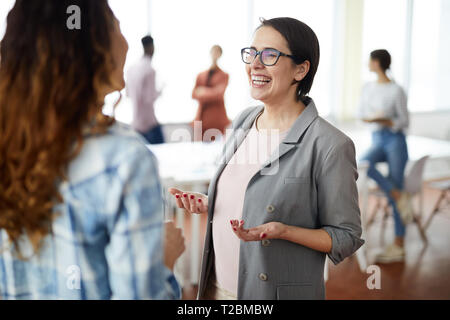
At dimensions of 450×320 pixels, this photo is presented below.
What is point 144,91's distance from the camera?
3295mm

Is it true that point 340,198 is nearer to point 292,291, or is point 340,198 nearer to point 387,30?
point 292,291

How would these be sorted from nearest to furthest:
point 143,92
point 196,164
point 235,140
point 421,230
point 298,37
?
point 298,37 → point 235,140 → point 196,164 → point 143,92 → point 421,230

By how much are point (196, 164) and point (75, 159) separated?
2.15 meters

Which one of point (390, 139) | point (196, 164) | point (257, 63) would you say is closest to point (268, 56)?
point (257, 63)

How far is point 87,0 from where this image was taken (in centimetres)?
69

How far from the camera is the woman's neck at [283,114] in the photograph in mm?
1218

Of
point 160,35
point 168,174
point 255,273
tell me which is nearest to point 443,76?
point 160,35

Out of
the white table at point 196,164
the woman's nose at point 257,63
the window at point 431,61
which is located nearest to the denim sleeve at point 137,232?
the woman's nose at point 257,63

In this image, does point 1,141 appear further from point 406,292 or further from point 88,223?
point 406,292

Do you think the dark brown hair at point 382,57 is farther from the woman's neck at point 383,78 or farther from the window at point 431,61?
the window at point 431,61

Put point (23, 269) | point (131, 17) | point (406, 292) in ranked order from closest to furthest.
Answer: point (23, 269)
point (406, 292)
point (131, 17)

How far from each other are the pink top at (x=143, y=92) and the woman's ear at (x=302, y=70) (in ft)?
7.05

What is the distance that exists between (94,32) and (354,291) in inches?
93.1

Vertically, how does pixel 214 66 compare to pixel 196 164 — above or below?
above
